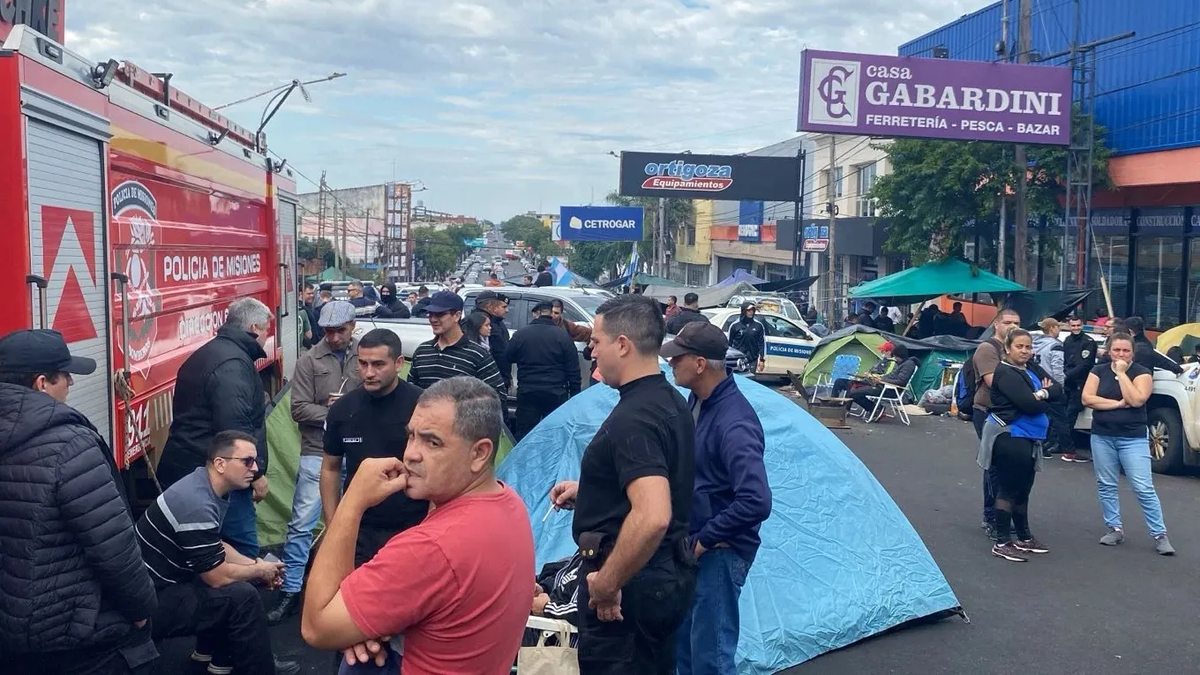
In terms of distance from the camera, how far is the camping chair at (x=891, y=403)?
53.5 feet

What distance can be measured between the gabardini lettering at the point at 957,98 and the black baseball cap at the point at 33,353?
58.4 feet

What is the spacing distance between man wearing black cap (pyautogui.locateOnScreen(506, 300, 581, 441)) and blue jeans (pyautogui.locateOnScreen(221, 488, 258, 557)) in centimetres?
420

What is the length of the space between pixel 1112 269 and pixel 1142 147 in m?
3.52

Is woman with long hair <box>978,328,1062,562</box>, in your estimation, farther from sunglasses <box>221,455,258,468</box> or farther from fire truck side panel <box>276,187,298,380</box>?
fire truck side panel <box>276,187,298,380</box>

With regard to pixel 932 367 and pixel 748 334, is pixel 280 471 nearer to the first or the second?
pixel 748 334

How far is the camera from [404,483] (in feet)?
8.69

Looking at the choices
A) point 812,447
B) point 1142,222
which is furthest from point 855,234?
point 812,447

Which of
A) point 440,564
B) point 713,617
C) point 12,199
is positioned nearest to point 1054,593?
point 713,617

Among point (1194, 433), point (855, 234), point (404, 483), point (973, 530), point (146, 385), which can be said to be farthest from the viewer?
point (855, 234)

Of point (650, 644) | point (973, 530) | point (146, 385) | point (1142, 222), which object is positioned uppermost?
point (1142, 222)

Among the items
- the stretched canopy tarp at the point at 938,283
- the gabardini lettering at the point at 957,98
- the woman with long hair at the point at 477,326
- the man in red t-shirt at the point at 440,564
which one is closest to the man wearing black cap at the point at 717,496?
the man in red t-shirt at the point at 440,564

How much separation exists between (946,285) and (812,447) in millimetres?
15239

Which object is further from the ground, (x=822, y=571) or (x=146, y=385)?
(x=146, y=385)

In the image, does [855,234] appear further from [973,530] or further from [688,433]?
[688,433]
